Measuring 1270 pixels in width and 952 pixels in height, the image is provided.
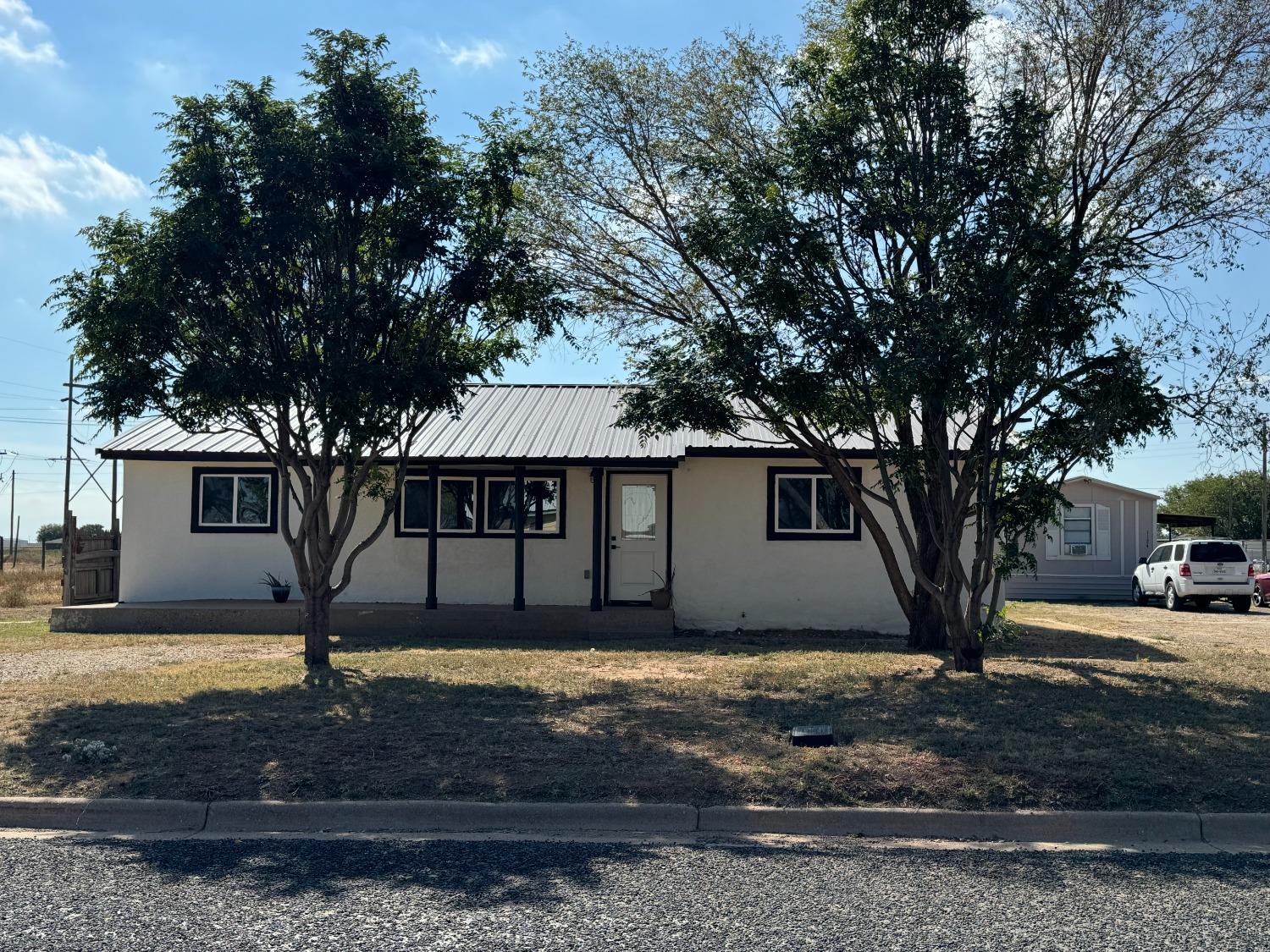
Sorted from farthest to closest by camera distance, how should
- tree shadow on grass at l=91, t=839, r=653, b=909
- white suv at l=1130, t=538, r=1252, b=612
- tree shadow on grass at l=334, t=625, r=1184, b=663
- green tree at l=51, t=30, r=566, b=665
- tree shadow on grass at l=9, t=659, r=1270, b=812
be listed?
white suv at l=1130, t=538, r=1252, b=612, tree shadow on grass at l=334, t=625, r=1184, b=663, green tree at l=51, t=30, r=566, b=665, tree shadow on grass at l=9, t=659, r=1270, b=812, tree shadow on grass at l=91, t=839, r=653, b=909

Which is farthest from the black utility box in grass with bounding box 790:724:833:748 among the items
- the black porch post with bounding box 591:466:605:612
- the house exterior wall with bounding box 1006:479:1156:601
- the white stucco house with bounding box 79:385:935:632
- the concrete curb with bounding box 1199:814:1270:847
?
the house exterior wall with bounding box 1006:479:1156:601

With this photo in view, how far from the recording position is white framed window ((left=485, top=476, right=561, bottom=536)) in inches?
694

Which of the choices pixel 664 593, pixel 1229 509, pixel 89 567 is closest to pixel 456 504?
pixel 664 593

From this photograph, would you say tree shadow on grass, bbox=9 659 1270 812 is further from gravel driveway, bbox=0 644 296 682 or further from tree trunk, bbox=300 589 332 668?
gravel driveway, bbox=0 644 296 682

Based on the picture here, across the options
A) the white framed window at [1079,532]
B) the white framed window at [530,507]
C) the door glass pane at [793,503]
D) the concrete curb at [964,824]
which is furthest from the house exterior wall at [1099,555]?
the concrete curb at [964,824]

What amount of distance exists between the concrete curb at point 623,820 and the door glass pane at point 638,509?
36.1 feet

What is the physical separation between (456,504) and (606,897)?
13037 mm

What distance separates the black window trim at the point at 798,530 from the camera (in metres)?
17.0

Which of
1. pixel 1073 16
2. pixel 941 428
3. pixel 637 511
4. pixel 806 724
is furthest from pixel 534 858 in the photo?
pixel 637 511

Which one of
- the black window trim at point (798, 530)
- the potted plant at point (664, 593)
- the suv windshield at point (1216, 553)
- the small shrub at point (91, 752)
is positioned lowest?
the small shrub at point (91, 752)

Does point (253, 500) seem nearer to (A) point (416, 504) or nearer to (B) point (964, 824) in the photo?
(A) point (416, 504)

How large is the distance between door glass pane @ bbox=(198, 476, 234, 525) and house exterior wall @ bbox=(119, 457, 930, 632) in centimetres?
25

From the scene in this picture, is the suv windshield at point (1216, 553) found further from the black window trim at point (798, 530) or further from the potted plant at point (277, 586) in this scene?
the potted plant at point (277, 586)

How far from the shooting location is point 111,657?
1327 cm
